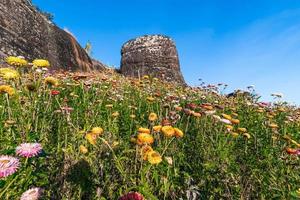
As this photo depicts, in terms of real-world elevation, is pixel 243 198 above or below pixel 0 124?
below

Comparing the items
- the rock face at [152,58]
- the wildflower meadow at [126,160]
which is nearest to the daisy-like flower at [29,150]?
the wildflower meadow at [126,160]

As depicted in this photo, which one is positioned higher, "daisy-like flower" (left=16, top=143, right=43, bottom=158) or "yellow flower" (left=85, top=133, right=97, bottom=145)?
"daisy-like flower" (left=16, top=143, right=43, bottom=158)

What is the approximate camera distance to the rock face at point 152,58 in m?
17.5

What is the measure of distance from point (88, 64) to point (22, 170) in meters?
15.9

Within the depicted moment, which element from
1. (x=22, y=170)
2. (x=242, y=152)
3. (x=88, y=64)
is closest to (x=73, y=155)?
(x=22, y=170)

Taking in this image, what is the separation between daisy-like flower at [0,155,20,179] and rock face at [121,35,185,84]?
14935 mm

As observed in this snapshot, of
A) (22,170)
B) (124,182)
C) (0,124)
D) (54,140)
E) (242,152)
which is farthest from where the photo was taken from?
(242,152)

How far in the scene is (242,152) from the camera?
4.47m

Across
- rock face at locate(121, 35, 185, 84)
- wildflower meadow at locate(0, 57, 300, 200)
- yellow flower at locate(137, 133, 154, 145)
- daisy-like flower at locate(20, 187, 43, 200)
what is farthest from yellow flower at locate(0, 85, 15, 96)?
rock face at locate(121, 35, 185, 84)

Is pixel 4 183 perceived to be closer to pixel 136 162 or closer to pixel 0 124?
pixel 136 162

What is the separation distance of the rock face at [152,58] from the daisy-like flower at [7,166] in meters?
14.9

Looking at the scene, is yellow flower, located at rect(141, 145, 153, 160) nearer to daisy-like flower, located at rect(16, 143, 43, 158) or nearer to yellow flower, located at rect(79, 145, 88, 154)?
yellow flower, located at rect(79, 145, 88, 154)

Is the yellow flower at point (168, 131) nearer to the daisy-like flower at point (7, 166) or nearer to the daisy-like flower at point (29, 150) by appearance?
the daisy-like flower at point (29, 150)

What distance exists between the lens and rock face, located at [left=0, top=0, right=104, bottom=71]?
11.6 meters
